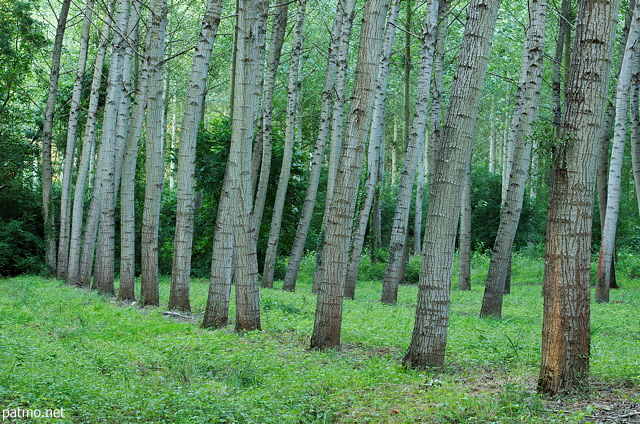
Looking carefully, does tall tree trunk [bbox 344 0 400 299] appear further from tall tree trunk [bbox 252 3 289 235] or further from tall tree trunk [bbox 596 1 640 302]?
tall tree trunk [bbox 596 1 640 302]

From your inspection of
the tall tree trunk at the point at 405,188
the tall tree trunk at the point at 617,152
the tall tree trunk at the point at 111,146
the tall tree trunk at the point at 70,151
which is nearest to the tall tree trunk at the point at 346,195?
the tall tree trunk at the point at 405,188

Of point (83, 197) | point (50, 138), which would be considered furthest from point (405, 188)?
point (50, 138)

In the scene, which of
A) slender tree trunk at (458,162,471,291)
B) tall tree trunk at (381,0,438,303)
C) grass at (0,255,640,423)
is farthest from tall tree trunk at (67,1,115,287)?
slender tree trunk at (458,162,471,291)

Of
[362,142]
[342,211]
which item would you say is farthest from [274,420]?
[362,142]

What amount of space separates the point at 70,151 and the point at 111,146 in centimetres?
595

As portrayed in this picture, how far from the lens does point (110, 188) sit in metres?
15.3

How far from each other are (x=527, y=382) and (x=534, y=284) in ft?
63.1

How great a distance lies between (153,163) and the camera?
12977 millimetres

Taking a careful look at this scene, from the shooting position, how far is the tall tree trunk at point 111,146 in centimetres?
1529

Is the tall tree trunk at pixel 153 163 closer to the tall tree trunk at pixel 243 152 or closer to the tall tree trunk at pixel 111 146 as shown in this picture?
the tall tree trunk at pixel 111 146

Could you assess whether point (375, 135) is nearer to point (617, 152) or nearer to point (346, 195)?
point (617, 152)

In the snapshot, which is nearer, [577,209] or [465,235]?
[577,209]

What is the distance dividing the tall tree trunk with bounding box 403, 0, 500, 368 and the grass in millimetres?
472

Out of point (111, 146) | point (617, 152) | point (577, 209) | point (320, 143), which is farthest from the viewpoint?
point (320, 143)
